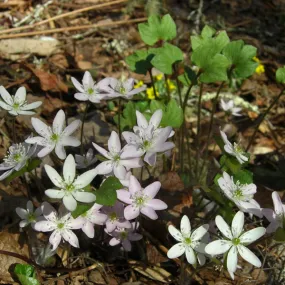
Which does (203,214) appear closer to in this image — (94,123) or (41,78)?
(94,123)

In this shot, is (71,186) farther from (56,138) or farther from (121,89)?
(121,89)

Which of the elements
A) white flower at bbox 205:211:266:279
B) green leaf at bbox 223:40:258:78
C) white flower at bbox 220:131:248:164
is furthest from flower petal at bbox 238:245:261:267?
green leaf at bbox 223:40:258:78

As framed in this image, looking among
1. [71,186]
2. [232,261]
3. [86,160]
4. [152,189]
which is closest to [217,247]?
[232,261]

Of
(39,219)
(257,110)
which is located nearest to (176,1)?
(257,110)

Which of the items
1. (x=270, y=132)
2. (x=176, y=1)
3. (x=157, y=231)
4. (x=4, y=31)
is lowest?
(x=270, y=132)

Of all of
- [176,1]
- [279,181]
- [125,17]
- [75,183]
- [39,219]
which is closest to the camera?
[75,183]

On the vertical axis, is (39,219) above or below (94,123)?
above

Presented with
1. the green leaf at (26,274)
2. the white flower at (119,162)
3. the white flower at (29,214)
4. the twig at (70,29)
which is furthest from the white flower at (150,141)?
the twig at (70,29)
